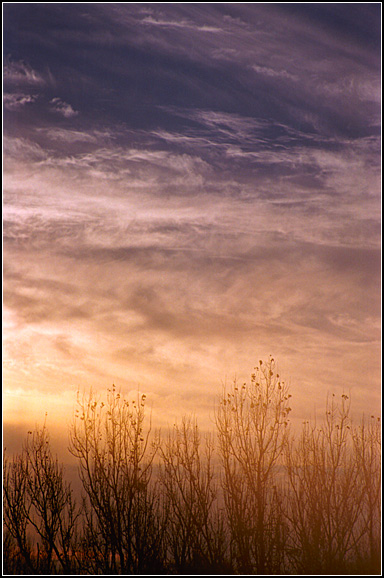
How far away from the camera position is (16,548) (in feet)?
43.3

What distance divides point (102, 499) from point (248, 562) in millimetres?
3320

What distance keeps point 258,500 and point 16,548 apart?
593 centimetres

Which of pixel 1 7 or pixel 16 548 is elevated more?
pixel 1 7

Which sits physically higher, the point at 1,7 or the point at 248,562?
the point at 1,7

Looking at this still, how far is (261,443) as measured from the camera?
38.7ft

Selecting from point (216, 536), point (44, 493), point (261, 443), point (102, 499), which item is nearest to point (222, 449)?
point (261, 443)

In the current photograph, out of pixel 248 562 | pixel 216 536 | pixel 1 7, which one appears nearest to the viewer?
pixel 1 7

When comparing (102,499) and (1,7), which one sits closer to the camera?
(1,7)

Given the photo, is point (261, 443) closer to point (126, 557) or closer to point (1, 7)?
point (126, 557)

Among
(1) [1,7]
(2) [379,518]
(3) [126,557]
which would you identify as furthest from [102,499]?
(1) [1,7]

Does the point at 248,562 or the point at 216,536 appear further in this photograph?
the point at 216,536

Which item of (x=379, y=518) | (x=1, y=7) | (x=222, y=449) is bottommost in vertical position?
(x=379, y=518)

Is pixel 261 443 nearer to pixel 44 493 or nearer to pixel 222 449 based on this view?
pixel 222 449

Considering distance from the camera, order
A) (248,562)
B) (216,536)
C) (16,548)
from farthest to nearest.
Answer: (16,548)
(216,536)
(248,562)
